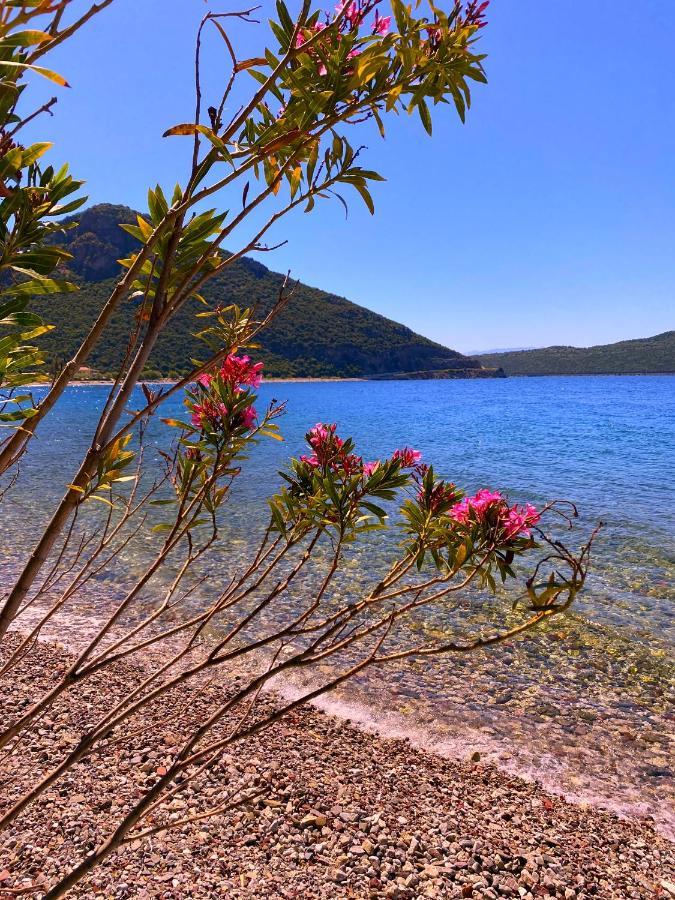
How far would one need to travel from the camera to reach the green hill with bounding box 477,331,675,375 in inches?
5064

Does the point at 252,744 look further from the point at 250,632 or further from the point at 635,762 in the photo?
the point at 635,762

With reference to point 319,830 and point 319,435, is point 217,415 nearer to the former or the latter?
point 319,435

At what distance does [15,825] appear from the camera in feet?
9.95

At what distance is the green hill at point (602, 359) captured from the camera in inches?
5064

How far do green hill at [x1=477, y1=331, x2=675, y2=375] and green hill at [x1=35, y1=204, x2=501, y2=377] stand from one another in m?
16.1

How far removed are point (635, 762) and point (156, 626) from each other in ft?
17.1

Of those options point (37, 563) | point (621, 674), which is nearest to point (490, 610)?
point (621, 674)

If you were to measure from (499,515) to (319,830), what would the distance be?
98.4 inches

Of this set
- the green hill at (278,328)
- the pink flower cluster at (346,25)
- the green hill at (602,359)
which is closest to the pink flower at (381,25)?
the pink flower cluster at (346,25)

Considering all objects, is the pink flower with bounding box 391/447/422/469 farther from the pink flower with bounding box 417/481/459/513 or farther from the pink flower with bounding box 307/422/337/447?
the pink flower with bounding box 307/422/337/447

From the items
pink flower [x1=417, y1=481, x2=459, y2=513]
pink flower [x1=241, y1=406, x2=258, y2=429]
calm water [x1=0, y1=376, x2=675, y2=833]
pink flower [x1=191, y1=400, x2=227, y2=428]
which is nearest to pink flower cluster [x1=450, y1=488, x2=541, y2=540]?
pink flower [x1=417, y1=481, x2=459, y2=513]

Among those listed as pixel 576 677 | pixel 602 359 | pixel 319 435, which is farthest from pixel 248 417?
pixel 602 359

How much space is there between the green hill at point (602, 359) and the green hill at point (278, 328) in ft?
52.7

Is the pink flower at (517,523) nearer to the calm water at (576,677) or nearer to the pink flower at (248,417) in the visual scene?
the pink flower at (248,417)
